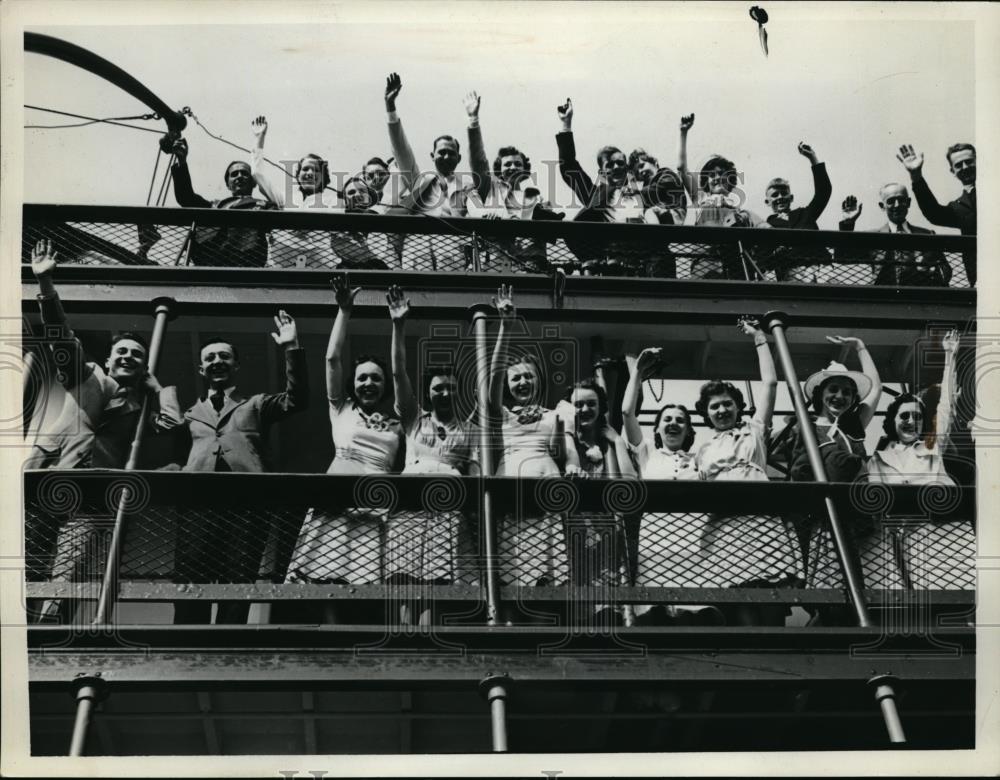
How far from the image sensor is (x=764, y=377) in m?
6.76

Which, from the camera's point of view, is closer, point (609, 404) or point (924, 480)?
point (924, 480)

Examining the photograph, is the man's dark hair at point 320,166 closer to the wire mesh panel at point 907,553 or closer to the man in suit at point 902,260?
the man in suit at point 902,260

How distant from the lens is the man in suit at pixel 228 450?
5863mm

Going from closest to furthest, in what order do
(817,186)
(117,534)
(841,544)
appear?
(117,534)
(841,544)
(817,186)

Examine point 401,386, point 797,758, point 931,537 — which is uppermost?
point 401,386

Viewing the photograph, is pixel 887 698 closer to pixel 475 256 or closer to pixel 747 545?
pixel 747 545

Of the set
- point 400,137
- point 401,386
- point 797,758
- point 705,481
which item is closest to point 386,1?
point 400,137

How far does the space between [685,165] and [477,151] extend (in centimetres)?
134

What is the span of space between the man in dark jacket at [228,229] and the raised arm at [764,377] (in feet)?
9.34

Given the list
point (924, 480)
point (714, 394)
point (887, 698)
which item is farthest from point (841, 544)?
point (714, 394)

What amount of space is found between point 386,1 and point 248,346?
2378 mm

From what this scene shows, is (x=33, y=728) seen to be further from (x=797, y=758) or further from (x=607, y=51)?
(x=607, y=51)

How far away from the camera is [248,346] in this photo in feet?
26.8

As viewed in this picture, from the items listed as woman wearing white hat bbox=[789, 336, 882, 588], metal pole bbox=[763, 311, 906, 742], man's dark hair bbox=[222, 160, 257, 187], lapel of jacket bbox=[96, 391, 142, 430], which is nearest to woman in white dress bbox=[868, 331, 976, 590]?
woman wearing white hat bbox=[789, 336, 882, 588]
